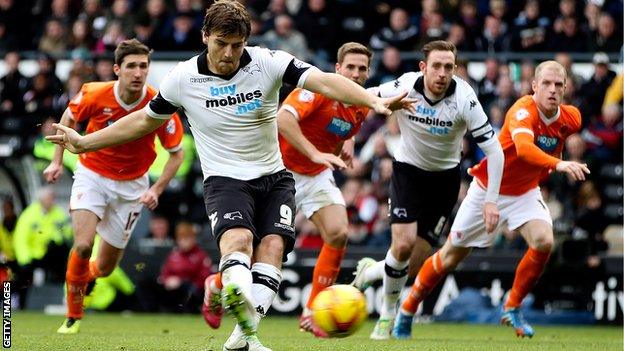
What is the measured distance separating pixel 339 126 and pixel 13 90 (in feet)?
33.4

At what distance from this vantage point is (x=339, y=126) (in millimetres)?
13031

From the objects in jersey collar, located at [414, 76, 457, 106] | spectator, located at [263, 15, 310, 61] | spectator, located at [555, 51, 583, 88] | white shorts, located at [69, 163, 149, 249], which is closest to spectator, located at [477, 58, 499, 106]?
spectator, located at [555, 51, 583, 88]

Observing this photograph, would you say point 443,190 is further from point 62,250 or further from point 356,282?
point 62,250

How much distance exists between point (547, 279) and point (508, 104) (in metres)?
3.02

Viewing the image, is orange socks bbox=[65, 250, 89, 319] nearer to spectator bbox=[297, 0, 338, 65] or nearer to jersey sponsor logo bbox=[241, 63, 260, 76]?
jersey sponsor logo bbox=[241, 63, 260, 76]

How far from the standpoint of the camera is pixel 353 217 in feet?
62.5

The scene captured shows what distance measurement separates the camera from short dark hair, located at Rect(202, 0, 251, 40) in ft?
30.4

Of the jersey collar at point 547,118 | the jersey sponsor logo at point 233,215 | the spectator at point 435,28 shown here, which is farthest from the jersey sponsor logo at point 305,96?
the spectator at point 435,28

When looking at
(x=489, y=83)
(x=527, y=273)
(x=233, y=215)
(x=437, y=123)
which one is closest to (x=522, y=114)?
(x=437, y=123)

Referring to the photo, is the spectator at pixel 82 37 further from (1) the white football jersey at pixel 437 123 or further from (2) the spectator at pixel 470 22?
(1) the white football jersey at pixel 437 123

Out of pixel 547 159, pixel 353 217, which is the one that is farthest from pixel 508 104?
pixel 547 159

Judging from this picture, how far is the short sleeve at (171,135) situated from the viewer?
513 inches

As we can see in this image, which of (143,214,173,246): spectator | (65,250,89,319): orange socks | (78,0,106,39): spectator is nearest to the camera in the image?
(65,250,89,319): orange socks

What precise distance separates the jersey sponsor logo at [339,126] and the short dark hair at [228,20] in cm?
370
